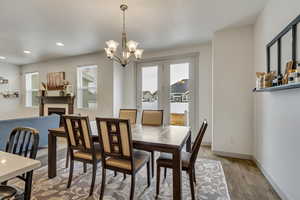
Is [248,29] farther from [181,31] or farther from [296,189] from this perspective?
[296,189]

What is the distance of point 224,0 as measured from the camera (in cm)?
228

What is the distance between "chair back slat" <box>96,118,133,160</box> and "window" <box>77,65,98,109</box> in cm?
367

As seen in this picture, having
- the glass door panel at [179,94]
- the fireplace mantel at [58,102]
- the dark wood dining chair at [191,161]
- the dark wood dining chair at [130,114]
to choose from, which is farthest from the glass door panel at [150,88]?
the dark wood dining chair at [191,161]

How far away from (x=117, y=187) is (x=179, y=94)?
120 inches

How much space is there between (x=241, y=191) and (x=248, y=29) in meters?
3.00

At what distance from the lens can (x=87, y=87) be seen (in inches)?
211

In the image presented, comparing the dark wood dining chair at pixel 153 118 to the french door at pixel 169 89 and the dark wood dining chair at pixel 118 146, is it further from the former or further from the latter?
the french door at pixel 169 89

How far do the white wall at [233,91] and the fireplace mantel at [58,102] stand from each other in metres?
4.73

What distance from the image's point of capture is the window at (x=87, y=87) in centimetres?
525

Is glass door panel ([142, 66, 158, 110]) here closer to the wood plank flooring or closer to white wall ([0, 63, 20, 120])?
the wood plank flooring

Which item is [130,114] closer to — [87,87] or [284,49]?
[284,49]

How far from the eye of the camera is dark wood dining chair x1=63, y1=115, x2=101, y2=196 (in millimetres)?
1940

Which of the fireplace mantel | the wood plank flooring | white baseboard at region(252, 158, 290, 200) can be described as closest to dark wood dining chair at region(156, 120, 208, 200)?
the wood plank flooring

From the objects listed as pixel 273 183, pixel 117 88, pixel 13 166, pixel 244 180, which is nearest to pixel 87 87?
pixel 117 88
